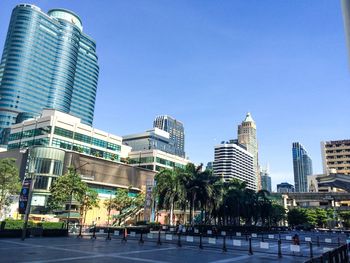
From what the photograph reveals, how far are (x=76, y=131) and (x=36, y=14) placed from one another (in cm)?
11963

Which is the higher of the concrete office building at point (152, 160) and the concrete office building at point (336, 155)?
the concrete office building at point (336, 155)

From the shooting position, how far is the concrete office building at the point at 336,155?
6083 inches

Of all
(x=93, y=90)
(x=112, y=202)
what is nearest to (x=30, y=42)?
(x=93, y=90)

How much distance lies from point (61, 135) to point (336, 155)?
134616 mm

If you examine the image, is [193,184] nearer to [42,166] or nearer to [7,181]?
[7,181]

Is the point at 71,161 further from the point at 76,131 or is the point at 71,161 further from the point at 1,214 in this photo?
the point at 1,214

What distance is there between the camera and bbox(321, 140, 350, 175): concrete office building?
154500 mm

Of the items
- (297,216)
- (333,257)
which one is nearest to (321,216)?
(297,216)

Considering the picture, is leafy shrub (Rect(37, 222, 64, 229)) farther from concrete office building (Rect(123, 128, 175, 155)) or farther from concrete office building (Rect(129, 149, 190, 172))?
concrete office building (Rect(123, 128, 175, 155))

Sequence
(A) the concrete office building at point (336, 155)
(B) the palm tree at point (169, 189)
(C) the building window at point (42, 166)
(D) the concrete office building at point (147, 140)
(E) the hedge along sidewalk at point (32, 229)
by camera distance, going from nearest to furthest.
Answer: (E) the hedge along sidewalk at point (32, 229) → (B) the palm tree at point (169, 189) → (C) the building window at point (42, 166) → (A) the concrete office building at point (336, 155) → (D) the concrete office building at point (147, 140)

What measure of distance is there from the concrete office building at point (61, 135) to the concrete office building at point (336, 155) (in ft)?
370

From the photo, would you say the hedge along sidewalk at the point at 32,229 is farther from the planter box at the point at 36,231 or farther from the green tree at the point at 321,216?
the green tree at the point at 321,216

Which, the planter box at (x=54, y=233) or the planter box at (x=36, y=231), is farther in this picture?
the planter box at (x=54, y=233)

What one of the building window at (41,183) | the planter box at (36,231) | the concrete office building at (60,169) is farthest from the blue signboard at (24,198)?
the building window at (41,183)
